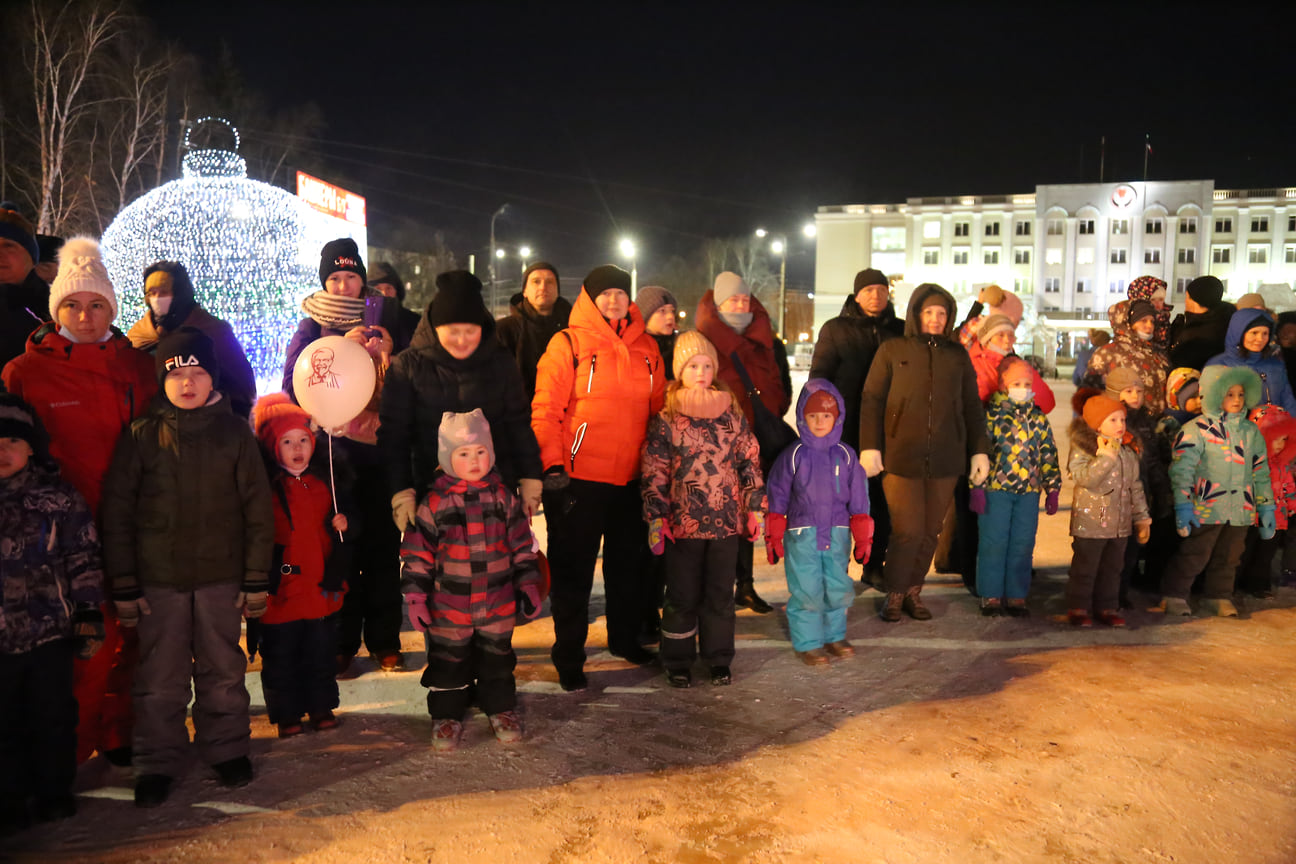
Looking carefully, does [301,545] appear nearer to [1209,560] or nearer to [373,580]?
[373,580]

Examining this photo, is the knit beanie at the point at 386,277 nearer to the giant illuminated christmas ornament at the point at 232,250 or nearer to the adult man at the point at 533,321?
the adult man at the point at 533,321

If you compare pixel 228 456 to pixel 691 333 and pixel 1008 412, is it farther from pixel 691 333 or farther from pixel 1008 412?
pixel 1008 412

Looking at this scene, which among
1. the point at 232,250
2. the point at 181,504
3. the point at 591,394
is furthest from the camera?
the point at 232,250

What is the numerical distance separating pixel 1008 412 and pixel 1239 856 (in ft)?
10.5

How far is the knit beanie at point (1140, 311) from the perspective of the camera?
20.7ft

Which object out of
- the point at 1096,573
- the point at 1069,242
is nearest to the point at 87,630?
the point at 1096,573

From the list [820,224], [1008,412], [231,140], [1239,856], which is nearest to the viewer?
[1239,856]

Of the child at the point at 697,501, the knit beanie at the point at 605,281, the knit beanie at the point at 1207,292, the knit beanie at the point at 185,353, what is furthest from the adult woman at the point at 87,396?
the knit beanie at the point at 1207,292

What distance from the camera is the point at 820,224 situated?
69.8m

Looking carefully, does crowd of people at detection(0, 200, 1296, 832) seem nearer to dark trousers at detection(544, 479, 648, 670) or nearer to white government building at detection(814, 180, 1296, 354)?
dark trousers at detection(544, 479, 648, 670)

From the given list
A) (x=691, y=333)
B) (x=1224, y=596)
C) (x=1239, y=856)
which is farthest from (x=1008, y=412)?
(x=1239, y=856)

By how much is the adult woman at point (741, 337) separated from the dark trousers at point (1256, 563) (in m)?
3.75

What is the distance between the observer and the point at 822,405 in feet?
16.2

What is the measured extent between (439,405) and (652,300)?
1.72 m
